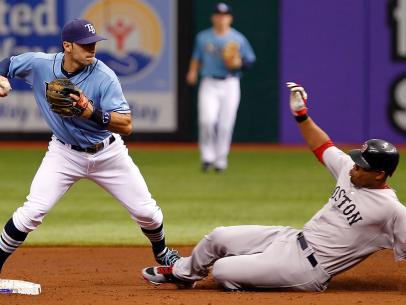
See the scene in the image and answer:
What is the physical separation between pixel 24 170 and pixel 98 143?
7613 millimetres

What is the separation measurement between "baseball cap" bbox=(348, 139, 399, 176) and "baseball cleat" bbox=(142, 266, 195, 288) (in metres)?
1.54

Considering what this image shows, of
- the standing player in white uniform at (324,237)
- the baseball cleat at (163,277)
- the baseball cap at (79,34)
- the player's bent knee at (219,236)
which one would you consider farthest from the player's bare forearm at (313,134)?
the baseball cap at (79,34)

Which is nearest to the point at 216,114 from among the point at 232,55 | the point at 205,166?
the point at 205,166

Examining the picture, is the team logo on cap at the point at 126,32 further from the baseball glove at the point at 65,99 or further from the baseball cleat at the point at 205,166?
the baseball glove at the point at 65,99

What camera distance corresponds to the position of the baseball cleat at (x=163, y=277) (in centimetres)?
773

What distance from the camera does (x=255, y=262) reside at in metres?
7.28

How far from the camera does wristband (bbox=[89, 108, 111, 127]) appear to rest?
7.32m

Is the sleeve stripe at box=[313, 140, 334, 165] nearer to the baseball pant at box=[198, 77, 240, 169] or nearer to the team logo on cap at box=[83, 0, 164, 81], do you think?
the baseball pant at box=[198, 77, 240, 169]

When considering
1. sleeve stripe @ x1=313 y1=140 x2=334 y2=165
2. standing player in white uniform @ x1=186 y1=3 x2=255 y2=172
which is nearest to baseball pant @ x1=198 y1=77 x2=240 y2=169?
standing player in white uniform @ x1=186 y1=3 x2=255 y2=172

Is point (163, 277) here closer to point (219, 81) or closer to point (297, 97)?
point (297, 97)

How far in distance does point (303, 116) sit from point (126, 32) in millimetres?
11292

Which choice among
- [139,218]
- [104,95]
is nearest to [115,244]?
[139,218]

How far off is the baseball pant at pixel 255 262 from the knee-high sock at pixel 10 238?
43.6 inches

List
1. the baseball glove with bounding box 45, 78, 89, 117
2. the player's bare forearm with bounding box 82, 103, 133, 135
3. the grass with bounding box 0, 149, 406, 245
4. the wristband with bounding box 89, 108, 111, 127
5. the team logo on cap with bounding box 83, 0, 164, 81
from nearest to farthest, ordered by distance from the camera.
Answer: the baseball glove with bounding box 45, 78, 89, 117, the wristband with bounding box 89, 108, 111, 127, the player's bare forearm with bounding box 82, 103, 133, 135, the grass with bounding box 0, 149, 406, 245, the team logo on cap with bounding box 83, 0, 164, 81
